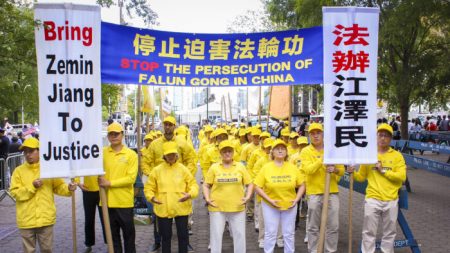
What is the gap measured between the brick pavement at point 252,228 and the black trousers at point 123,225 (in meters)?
1.20

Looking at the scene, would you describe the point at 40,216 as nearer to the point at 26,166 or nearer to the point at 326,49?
the point at 26,166

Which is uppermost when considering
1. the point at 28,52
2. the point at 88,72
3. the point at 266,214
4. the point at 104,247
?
the point at 28,52

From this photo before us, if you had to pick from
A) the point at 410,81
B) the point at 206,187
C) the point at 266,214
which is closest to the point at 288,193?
the point at 266,214

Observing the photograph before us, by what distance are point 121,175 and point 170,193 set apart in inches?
28.6

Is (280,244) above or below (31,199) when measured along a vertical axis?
below

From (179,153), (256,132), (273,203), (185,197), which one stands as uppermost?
(256,132)

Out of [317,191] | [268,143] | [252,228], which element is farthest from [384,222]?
[252,228]

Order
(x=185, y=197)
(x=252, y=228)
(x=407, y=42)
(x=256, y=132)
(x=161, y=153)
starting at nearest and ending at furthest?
(x=185, y=197) → (x=161, y=153) → (x=252, y=228) → (x=256, y=132) → (x=407, y=42)

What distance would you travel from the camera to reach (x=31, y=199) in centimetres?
591

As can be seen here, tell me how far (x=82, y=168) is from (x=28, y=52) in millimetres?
2861

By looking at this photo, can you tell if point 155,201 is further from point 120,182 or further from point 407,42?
point 407,42

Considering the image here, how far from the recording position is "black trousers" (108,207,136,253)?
6578 mm

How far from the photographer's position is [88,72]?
17.9ft

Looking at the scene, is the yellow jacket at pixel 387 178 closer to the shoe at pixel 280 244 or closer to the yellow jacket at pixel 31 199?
the shoe at pixel 280 244
